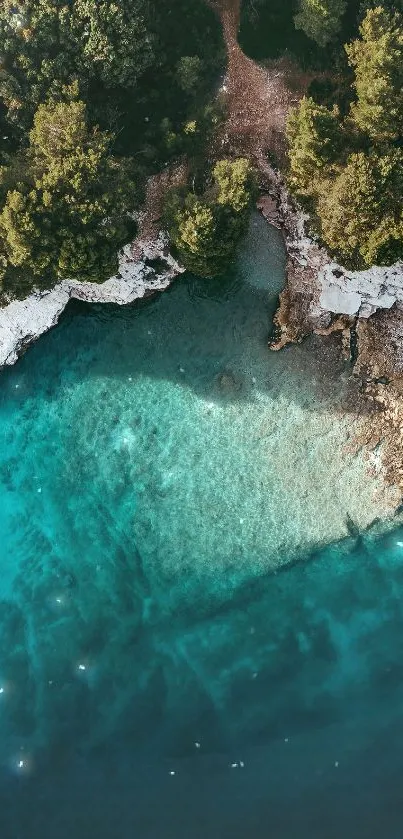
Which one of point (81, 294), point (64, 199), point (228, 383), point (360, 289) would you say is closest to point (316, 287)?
point (360, 289)

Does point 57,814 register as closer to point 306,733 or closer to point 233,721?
point 233,721

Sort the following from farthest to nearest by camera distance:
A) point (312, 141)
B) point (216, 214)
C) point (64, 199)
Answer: point (216, 214)
point (64, 199)
point (312, 141)

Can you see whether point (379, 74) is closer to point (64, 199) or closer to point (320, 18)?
point (320, 18)

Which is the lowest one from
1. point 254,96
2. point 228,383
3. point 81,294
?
point 228,383

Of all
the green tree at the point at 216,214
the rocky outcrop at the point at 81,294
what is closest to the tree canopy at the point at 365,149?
the green tree at the point at 216,214

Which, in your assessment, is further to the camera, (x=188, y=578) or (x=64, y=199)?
(x=188, y=578)

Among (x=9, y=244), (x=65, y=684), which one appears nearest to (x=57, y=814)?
(x=65, y=684)

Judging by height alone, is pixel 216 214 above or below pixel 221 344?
above
